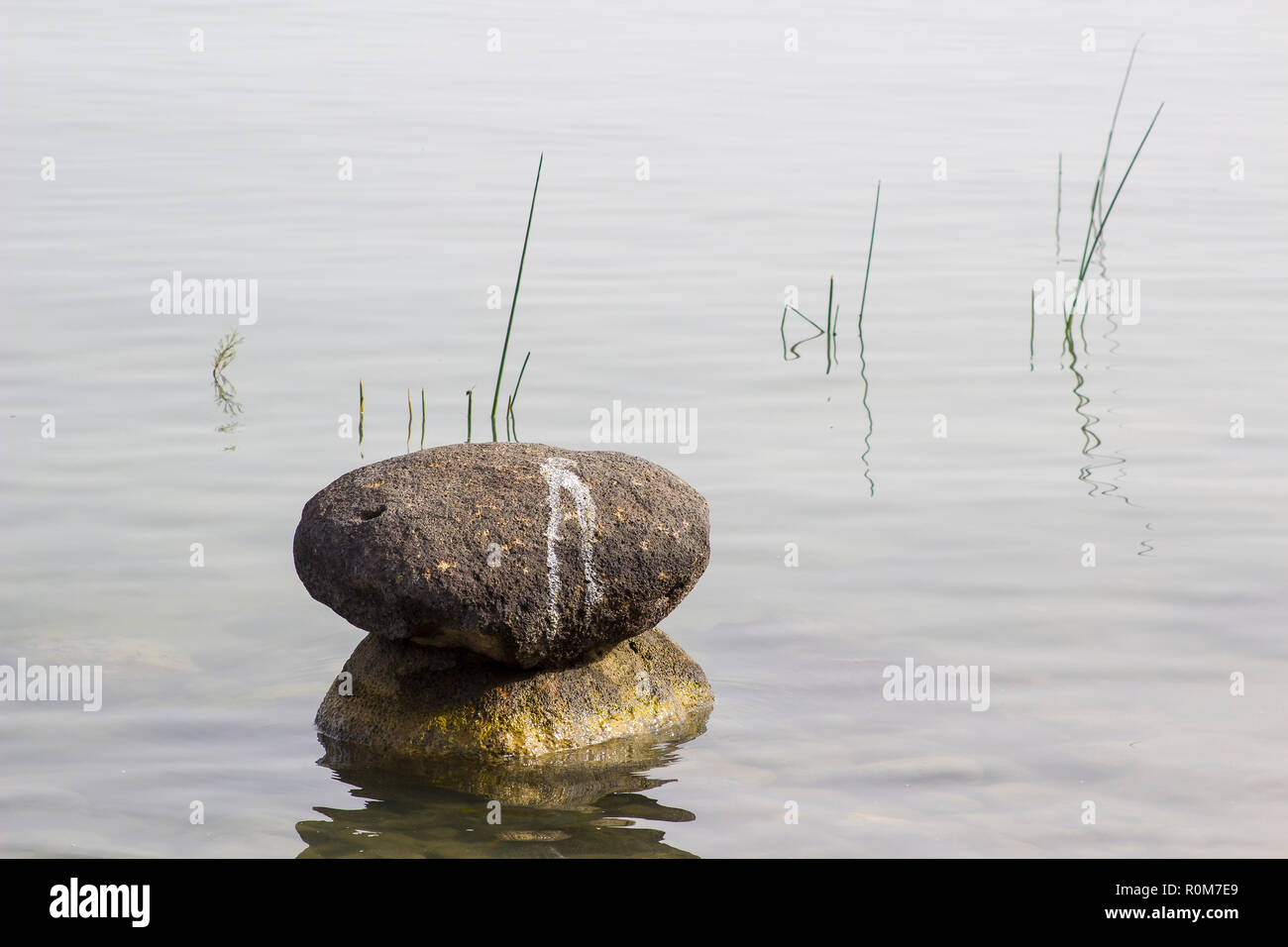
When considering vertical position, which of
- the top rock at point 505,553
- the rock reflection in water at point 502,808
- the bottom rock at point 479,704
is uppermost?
the top rock at point 505,553

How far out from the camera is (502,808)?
16.9 ft

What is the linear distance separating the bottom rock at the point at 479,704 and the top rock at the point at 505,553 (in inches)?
5.0

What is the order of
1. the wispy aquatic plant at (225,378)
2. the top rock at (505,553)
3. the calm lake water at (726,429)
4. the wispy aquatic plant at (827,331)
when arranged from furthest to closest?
the wispy aquatic plant at (827,331) < the wispy aquatic plant at (225,378) < the calm lake water at (726,429) < the top rock at (505,553)

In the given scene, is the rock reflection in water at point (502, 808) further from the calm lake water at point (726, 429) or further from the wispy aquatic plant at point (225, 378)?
the wispy aquatic plant at point (225, 378)

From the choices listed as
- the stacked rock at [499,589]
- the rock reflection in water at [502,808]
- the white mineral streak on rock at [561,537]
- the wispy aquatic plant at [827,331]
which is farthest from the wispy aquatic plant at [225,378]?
the white mineral streak on rock at [561,537]

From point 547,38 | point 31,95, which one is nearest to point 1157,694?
point 31,95

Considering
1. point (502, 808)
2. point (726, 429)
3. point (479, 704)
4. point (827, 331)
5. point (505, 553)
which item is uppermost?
point (827, 331)

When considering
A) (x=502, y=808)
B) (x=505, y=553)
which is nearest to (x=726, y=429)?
(x=505, y=553)

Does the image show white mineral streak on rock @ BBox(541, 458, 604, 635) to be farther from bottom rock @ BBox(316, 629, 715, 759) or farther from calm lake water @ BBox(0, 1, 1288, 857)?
calm lake water @ BBox(0, 1, 1288, 857)

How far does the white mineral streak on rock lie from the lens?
5.27 metres

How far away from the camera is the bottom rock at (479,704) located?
543 centimetres

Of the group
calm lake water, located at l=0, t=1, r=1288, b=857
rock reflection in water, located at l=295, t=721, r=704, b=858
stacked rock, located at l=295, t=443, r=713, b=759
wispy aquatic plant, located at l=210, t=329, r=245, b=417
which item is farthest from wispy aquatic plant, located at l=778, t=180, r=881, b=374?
rock reflection in water, located at l=295, t=721, r=704, b=858

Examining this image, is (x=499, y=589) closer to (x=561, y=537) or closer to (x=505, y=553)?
(x=505, y=553)

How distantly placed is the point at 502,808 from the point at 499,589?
2.48 ft
